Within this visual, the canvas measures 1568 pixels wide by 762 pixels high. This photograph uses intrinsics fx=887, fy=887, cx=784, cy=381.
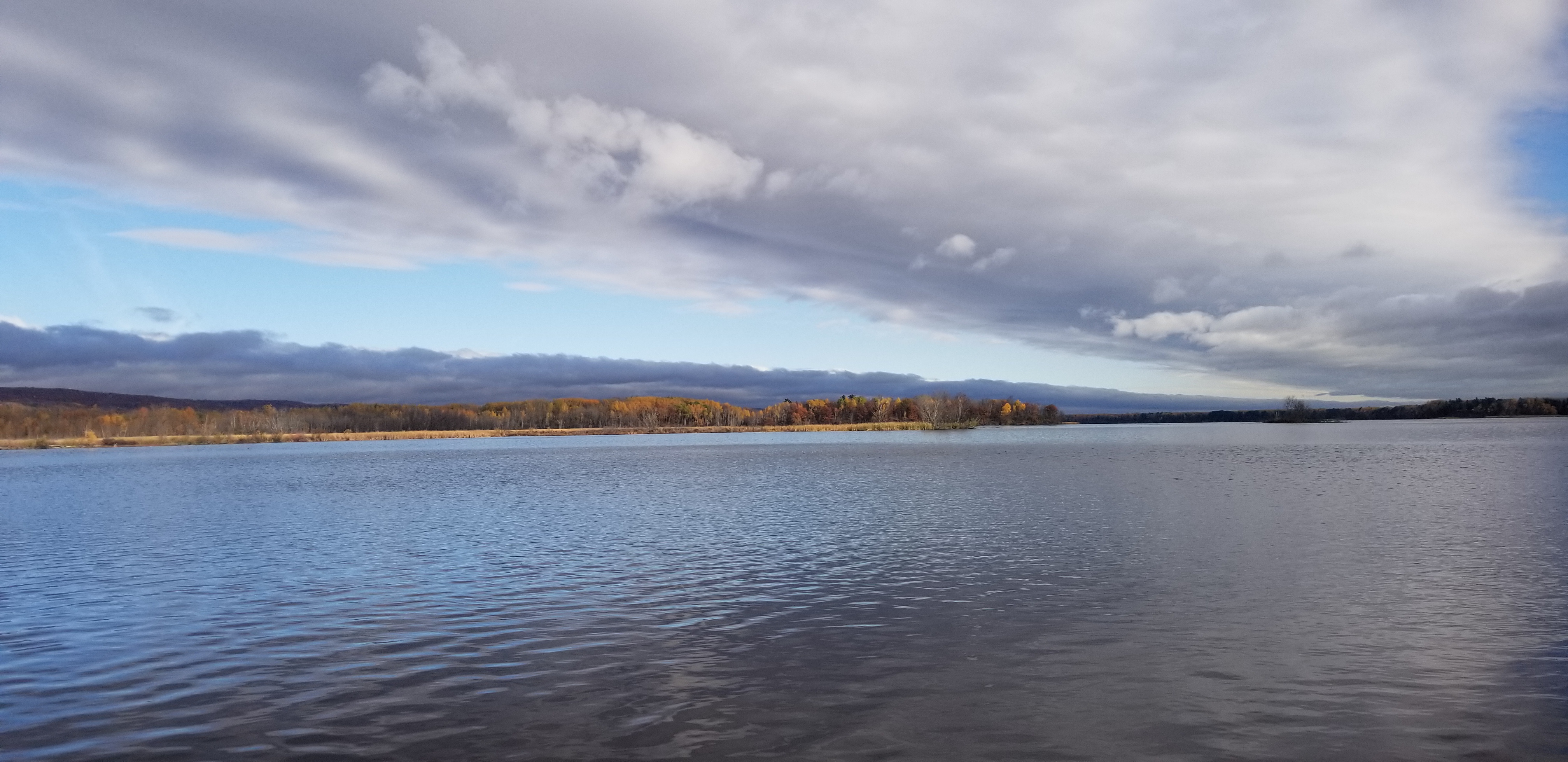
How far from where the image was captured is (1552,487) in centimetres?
4356

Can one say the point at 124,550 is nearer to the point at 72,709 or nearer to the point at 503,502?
the point at 503,502

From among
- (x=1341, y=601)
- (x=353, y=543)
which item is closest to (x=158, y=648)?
(x=353, y=543)

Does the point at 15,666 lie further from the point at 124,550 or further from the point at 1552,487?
the point at 1552,487

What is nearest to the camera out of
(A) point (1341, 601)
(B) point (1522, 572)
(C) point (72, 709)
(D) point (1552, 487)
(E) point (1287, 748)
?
(E) point (1287, 748)

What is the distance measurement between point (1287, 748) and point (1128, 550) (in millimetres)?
15821

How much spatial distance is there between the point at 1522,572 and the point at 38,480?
311ft

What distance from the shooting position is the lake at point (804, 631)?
11164 millimetres

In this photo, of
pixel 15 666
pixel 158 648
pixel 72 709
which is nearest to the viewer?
pixel 72 709

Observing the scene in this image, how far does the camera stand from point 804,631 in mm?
16703

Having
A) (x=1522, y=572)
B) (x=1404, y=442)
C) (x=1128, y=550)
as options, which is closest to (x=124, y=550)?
(x=1128, y=550)

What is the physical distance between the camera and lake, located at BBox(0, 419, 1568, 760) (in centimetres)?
1116

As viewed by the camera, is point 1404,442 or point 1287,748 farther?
point 1404,442

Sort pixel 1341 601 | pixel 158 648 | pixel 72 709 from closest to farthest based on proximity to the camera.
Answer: pixel 72 709
pixel 158 648
pixel 1341 601

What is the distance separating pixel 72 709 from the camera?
12.4 m
